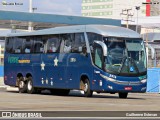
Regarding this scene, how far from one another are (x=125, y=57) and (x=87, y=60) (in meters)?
1.87

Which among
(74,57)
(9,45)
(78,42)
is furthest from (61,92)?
(78,42)

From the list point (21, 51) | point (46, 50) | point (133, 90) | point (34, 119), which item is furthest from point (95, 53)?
point (34, 119)

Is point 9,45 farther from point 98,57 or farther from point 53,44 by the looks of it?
point 98,57

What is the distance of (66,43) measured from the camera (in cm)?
2783

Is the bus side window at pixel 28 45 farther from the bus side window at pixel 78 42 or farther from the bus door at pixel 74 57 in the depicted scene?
the bus side window at pixel 78 42

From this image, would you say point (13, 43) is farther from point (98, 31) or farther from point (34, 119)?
point (34, 119)

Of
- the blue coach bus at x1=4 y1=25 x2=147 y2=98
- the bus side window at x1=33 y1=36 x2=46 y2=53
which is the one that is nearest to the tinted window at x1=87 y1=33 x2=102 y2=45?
the blue coach bus at x1=4 y1=25 x2=147 y2=98

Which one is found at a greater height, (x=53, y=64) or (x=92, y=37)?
(x=92, y=37)

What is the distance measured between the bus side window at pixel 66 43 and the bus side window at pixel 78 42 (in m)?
0.44

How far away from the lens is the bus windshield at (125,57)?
25.6 m

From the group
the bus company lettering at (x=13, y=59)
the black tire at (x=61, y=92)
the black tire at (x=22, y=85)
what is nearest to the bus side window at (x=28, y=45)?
the bus company lettering at (x=13, y=59)

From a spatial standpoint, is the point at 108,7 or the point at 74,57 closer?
the point at 74,57

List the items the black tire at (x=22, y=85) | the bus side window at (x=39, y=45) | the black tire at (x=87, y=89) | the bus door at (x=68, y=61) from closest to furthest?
the black tire at (x=87, y=89)
the bus door at (x=68, y=61)
the bus side window at (x=39, y=45)
the black tire at (x=22, y=85)

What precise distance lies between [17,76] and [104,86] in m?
7.96
